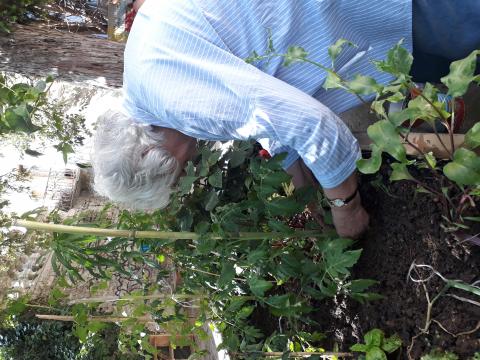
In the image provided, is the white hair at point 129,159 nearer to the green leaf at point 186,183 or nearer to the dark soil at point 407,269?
the green leaf at point 186,183

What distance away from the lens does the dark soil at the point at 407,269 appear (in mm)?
991

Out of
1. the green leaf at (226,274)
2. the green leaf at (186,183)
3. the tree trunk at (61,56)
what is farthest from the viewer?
the tree trunk at (61,56)

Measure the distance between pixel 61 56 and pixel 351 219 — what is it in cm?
325

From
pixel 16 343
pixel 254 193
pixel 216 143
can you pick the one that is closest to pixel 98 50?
pixel 16 343

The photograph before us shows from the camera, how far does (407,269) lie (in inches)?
45.1

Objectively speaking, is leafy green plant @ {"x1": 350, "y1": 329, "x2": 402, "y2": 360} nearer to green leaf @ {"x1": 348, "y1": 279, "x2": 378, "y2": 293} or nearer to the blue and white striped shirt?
green leaf @ {"x1": 348, "y1": 279, "x2": 378, "y2": 293}

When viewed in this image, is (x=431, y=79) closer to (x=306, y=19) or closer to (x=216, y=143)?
(x=306, y=19)

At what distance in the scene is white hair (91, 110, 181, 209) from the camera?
3.71ft

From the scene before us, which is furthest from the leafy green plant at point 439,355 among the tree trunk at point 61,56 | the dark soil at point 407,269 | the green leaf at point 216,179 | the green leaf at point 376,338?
the tree trunk at point 61,56

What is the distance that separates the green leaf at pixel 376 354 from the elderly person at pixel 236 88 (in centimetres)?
30

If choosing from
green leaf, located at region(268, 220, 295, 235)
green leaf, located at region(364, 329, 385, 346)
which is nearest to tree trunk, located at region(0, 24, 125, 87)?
green leaf, located at region(268, 220, 295, 235)

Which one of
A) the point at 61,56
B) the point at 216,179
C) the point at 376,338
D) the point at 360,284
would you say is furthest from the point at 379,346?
the point at 61,56

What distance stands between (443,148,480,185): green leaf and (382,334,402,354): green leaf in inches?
22.4

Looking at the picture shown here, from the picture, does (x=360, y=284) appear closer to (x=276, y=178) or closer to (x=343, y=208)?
(x=343, y=208)
